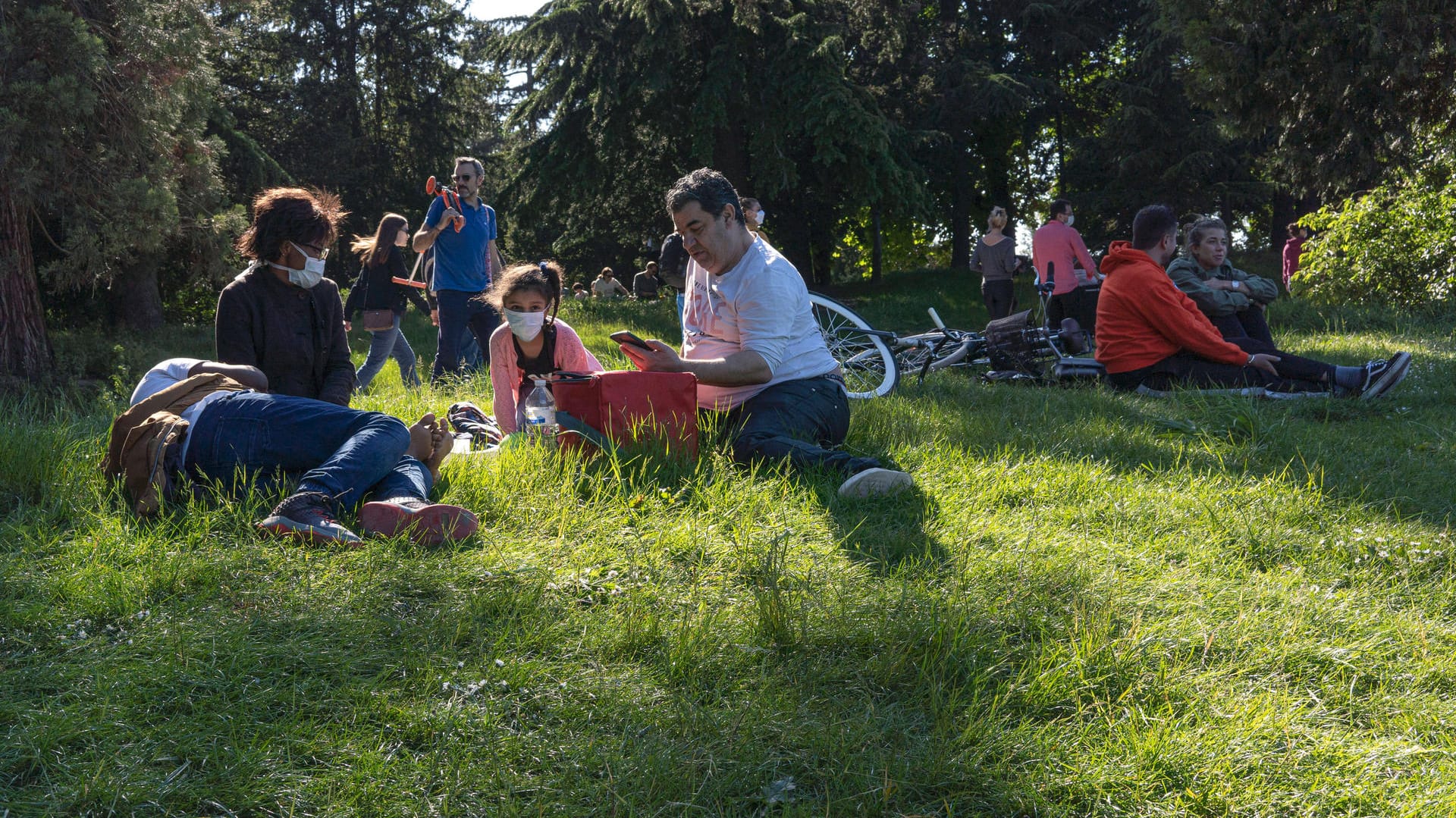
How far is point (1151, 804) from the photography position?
2344mm

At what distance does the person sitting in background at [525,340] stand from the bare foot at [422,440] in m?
1.16

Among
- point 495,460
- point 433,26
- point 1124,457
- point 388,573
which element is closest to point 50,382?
point 495,460

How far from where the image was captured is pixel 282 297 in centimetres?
513

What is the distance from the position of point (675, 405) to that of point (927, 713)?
252 centimetres

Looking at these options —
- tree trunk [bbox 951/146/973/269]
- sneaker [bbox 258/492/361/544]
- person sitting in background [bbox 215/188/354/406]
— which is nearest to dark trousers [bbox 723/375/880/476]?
sneaker [bbox 258/492/361/544]

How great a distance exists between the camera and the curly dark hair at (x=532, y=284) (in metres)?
5.58

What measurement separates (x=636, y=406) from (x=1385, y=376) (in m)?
5.14

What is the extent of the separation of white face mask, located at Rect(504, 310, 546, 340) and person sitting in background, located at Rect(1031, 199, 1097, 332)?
7939mm

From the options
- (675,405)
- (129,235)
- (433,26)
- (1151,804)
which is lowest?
(1151,804)

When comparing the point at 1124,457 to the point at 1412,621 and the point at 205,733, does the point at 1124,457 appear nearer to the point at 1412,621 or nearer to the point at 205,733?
the point at 1412,621

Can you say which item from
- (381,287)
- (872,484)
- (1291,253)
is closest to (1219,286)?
(872,484)

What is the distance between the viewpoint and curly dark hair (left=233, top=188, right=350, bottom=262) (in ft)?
A: 16.5

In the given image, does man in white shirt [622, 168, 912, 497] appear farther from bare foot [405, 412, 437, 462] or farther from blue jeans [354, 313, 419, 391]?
blue jeans [354, 313, 419, 391]

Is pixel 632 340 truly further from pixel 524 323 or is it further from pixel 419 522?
pixel 419 522
